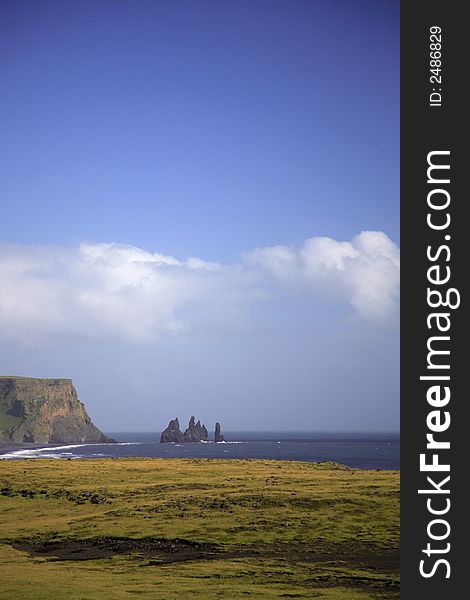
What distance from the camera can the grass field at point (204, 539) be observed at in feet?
126

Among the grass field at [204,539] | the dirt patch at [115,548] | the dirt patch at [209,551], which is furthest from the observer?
the dirt patch at [115,548]

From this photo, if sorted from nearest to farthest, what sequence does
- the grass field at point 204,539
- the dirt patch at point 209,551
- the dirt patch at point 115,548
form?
the grass field at point 204,539, the dirt patch at point 209,551, the dirt patch at point 115,548

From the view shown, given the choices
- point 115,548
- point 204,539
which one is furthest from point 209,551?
point 115,548

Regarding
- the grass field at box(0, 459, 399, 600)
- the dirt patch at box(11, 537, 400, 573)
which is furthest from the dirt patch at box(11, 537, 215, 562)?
the grass field at box(0, 459, 399, 600)

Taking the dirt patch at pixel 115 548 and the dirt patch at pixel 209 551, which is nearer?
the dirt patch at pixel 209 551

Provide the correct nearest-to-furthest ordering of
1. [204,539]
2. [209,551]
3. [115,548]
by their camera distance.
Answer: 1. [209,551]
2. [115,548]
3. [204,539]

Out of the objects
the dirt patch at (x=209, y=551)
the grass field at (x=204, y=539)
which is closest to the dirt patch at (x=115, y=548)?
the dirt patch at (x=209, y=551)

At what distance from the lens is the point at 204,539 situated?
51.5 m

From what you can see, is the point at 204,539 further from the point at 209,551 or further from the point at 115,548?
the point at 115,548

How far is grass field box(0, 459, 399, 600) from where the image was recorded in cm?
3847

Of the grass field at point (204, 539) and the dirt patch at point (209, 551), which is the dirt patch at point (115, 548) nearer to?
the dirt patch at point (209, 551)

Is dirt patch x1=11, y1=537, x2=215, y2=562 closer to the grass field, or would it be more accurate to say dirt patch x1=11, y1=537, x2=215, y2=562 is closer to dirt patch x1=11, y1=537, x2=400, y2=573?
Result: dirt patch x1=11, y1=537, x2=400, y2=573

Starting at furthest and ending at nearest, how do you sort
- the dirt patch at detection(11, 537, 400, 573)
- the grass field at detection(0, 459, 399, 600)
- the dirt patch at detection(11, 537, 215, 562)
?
the dirt patch at detection(11, 537, 215, 562) → the dirt patch at detection(11, 537, 400, 573) → the grass field at detection(0, 459, 399, 600)

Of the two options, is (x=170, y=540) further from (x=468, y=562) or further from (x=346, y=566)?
(x=468, y=562)
